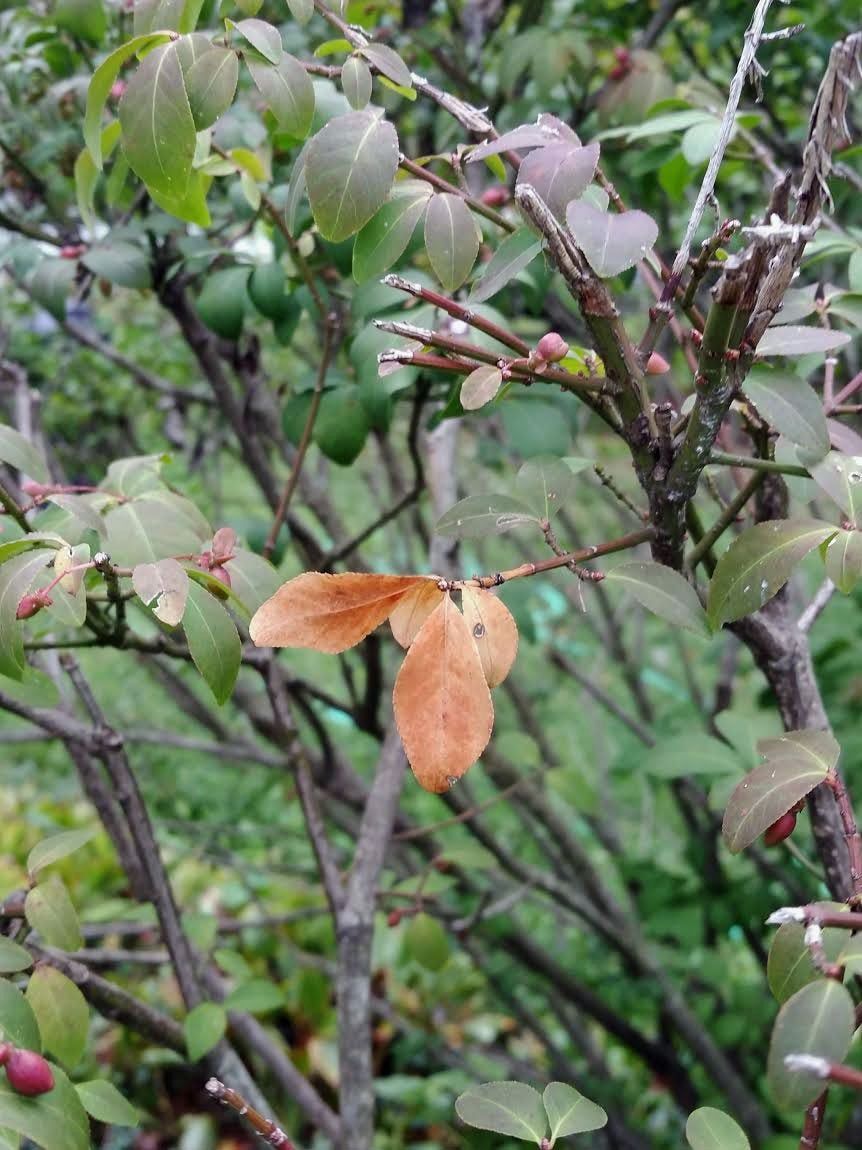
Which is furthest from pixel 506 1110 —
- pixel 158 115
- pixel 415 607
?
pixel 158 115

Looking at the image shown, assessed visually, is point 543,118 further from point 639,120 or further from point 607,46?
point 607,46

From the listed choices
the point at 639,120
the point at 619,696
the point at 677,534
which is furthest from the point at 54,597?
the point at 619,696

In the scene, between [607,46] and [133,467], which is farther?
[607,46]

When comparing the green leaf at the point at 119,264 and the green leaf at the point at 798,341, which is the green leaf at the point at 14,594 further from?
the green leaf at the point at 119,264

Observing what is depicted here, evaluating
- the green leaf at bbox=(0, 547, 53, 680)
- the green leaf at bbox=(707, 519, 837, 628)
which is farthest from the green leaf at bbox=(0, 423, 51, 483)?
the green leaf at bbox=(707, 519, 837, 628)

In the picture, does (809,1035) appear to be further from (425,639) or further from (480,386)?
(480,386)

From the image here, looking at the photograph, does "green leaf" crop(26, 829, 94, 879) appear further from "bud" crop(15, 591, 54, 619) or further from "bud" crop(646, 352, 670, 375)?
"bud" crop(646, 352, 670, 375)
